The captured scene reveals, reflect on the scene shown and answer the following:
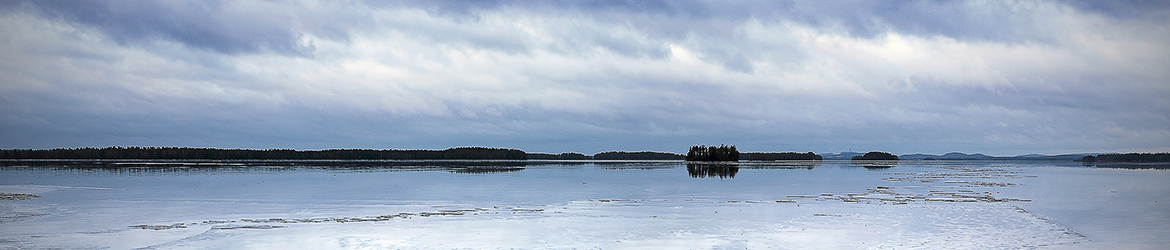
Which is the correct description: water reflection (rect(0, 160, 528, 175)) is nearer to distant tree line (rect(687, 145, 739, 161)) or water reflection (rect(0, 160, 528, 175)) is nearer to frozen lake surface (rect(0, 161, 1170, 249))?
frozen lake surface (rect(0, 161, 1170, 249))

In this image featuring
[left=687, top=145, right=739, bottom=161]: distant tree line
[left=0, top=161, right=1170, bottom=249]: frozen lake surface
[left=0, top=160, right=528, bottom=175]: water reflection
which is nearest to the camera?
[left=0, top=161, right=1170, bottom=249]: frozen lake surface

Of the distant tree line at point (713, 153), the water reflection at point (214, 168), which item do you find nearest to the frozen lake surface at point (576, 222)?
the water reflection at point (214, 168)

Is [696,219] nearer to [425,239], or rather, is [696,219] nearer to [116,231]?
[425,239]

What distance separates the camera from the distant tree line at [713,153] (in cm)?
15650

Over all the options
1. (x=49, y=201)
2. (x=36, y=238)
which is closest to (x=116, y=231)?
(x=36, y=238)

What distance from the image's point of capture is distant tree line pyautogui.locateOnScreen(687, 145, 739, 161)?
513 feet

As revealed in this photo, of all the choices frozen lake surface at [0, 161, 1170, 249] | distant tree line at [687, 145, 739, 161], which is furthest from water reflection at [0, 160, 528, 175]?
distant tree line at [687, 145, 739, 161]

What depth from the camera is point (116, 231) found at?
15.0 metres

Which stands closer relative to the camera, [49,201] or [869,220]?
[869,220]

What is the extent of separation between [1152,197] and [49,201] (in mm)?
37470

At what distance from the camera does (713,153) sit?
6166 inches

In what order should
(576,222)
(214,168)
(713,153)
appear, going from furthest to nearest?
(713,153), (214,168), (576,222)

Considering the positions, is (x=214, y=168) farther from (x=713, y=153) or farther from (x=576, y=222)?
(x=713, y=153)

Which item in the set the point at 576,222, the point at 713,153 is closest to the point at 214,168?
the point at 576,222
